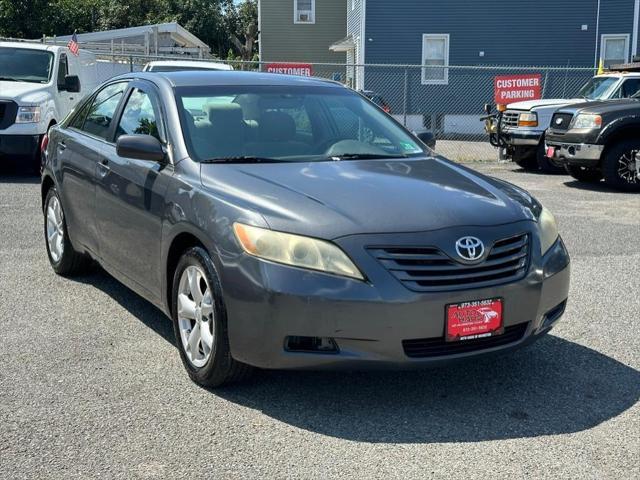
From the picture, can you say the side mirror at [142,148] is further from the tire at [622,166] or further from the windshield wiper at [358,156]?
the tire at [622,166]

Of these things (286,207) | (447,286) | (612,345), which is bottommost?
(612,345)

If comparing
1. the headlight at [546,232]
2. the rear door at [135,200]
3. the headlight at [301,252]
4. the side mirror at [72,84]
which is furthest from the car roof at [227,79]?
the side mirror at [72,84]

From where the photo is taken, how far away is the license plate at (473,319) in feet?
12.3

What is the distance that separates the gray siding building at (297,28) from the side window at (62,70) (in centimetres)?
2004

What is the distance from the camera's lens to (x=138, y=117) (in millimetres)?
5246

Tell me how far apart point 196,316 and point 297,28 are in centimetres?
3055

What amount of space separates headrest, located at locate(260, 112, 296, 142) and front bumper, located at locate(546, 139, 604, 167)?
803cm

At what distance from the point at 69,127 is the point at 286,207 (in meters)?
3.17

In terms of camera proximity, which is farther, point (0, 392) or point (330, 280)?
point (0, 392)

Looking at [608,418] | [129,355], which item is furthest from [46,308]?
[608,418]

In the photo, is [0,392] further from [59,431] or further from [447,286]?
[447,286]

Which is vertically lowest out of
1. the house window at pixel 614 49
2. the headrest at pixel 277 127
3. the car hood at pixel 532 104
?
the car hood at pixel 532 104

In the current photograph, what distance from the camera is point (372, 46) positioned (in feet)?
87.3

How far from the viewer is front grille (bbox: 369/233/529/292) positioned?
3684mm
